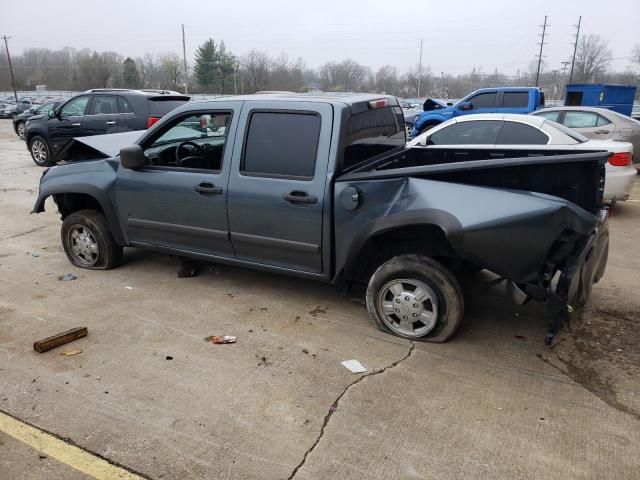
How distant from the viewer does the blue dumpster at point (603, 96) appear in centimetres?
1890

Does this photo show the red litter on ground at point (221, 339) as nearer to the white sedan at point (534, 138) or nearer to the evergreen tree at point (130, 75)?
the white sedan at point (534, 138)

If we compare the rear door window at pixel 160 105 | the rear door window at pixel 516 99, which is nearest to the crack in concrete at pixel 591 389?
the rear door window at pixel 160 105

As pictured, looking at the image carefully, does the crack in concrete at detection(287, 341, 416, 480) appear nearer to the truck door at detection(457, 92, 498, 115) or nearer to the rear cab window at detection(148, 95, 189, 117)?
the rear cab window at detection(148, 95, 189, 117)

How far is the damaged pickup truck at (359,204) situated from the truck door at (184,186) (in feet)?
0.04

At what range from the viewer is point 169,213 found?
4668 millimetres

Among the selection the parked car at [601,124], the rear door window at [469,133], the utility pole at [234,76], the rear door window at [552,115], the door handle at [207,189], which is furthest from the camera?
the utility pole at [234,76]

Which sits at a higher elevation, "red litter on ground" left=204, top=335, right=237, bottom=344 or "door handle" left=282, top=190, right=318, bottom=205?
"door handle" left=282, top=190, right=318, bottom=205

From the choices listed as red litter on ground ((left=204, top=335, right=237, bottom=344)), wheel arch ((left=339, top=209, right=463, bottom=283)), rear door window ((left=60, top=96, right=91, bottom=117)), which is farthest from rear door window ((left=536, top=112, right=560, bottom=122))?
rear door window ((left=60, top=96, right=91, bottom=117))

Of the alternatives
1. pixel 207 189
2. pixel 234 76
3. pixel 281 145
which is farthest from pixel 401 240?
pixel 234 76

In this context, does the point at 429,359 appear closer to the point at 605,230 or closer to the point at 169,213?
the point at 605,230

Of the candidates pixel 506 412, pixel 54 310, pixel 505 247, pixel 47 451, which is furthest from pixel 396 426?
pixel 54 310

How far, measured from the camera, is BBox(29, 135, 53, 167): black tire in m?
12.8

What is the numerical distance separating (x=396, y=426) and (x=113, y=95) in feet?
37.1

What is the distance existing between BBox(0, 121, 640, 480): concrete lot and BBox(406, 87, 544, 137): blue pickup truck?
32.3 feet
